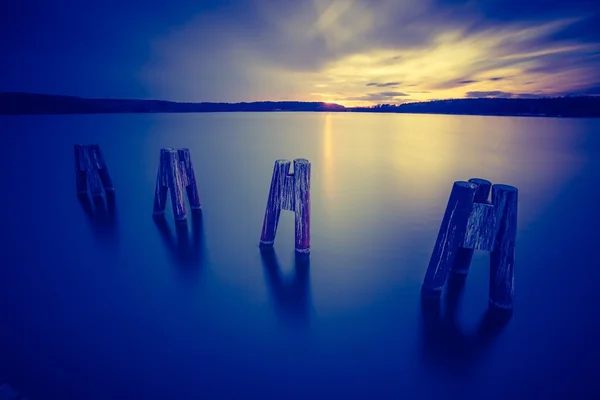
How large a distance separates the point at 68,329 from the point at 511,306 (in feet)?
16.4

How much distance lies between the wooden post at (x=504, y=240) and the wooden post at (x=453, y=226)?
271 mm

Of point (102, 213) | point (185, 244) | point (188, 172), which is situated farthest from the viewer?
point (102, 213)

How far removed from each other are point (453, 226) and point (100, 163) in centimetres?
808

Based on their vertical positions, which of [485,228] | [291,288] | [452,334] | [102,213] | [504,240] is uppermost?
[485,228]

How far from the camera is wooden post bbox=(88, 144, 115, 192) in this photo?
23.8 feet

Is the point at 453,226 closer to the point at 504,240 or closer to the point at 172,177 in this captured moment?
the point at 504,240

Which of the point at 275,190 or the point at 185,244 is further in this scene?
the point at 185,244

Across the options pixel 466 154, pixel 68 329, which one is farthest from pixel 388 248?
pixel 466 154

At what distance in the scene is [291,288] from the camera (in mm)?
4207

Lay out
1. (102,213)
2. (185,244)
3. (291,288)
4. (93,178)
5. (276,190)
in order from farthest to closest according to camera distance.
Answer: (93,178), (102,213), (185,244), (276,190), (291,288)

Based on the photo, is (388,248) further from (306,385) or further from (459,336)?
(306,385)

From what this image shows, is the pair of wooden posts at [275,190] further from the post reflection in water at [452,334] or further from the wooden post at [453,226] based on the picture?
the post reflection in water at [452,334]

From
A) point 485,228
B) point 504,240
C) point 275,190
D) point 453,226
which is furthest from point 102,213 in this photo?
point 504,240

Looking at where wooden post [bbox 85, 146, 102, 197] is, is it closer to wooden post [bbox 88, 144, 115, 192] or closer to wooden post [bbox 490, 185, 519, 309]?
wooden post [bbox 88, 144, 115, 192]
